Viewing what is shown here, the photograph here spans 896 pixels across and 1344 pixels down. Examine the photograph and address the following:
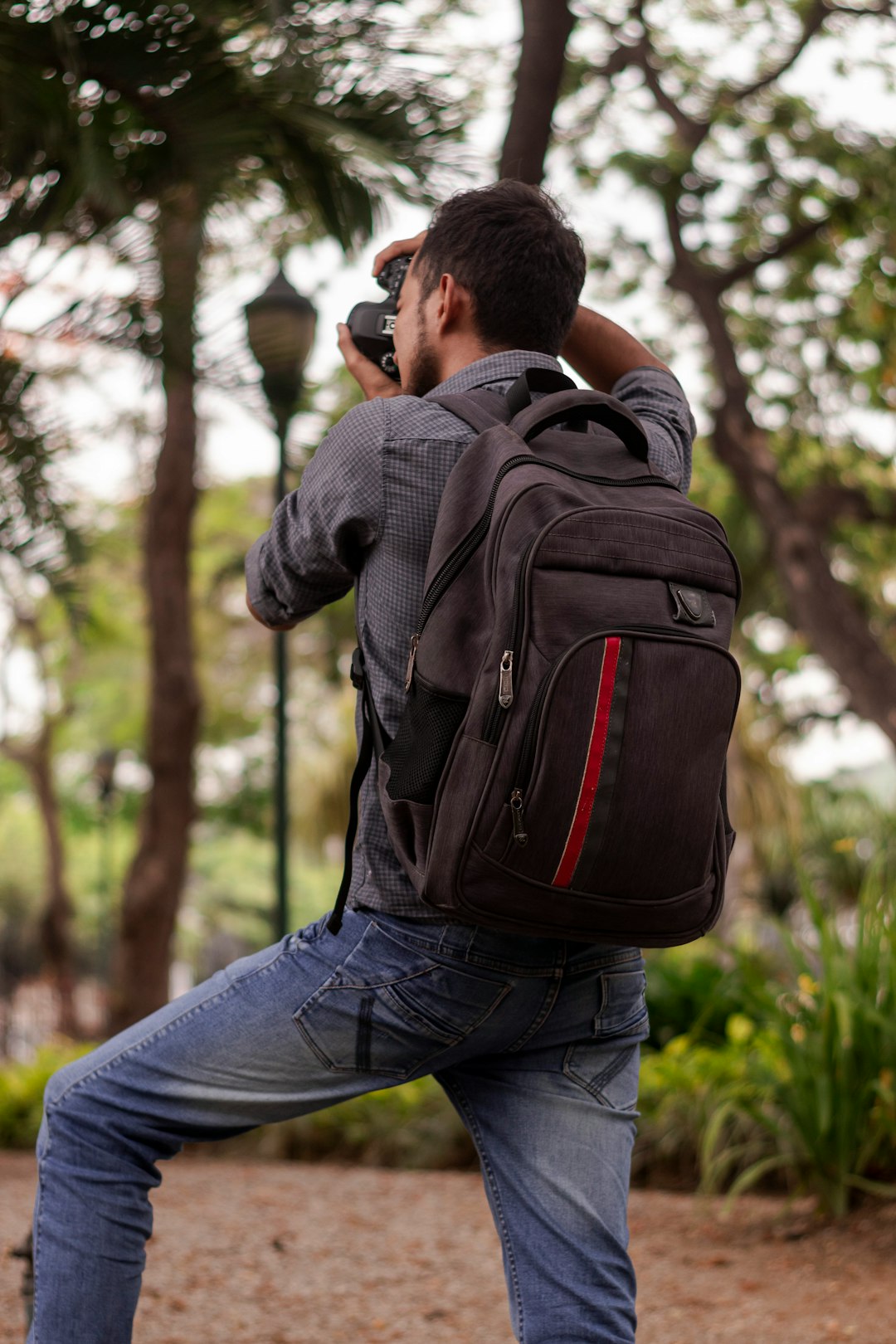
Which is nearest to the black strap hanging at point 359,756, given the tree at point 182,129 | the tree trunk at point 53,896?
the tree at point 182,129

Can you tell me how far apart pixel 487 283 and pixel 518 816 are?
760 millimetres

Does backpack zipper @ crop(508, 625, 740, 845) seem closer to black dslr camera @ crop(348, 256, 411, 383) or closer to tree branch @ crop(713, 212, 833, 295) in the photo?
black dslr camera @ crop(348, 256, 411, 383)

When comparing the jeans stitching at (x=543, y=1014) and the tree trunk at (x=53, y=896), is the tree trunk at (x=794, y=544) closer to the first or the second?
the jeans stitching at (x=543, y=1014)

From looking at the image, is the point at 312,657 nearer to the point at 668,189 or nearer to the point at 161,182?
the point at 668,189

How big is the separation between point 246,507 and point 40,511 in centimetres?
1268

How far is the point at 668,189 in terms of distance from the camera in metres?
9.83

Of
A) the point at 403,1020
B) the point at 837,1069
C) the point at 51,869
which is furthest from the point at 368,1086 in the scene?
the point at 51,869

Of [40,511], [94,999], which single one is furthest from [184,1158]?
[94,999]

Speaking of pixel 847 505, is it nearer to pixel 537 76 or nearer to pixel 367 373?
pixel 537 76

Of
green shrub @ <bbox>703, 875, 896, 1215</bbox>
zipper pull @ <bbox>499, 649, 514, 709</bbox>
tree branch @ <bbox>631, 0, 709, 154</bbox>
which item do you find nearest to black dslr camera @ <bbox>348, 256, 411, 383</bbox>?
zipper pull @ <bbox>499, 649, 514, 709</bbox>

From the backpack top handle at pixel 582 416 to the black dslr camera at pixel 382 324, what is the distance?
35 cm

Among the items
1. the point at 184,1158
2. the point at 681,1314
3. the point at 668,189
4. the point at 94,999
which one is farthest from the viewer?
the point at 94,999

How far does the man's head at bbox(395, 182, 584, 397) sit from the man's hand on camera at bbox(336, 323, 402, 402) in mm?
93

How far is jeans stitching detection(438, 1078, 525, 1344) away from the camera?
1737mm
